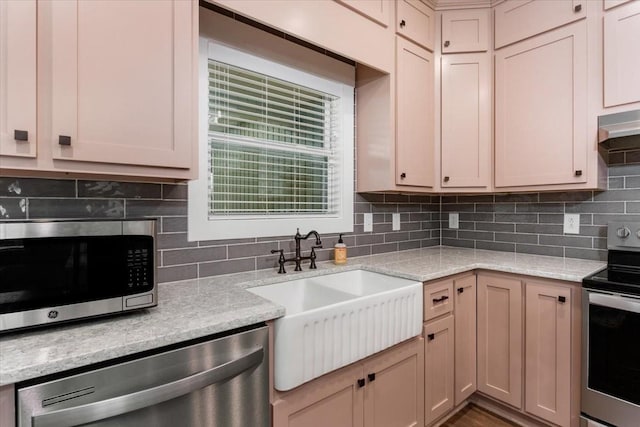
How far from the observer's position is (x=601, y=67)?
184cm

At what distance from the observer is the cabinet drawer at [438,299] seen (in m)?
1.74

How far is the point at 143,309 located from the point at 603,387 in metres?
2.07

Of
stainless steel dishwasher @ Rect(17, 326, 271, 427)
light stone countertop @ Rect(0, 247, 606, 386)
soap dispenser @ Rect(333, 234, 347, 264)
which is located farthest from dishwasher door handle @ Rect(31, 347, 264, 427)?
soap dispenser @ Rect(333, 234, 347, 264)

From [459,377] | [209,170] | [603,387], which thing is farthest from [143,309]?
[603,387]

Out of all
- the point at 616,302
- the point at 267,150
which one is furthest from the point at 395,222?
the point at 616,302

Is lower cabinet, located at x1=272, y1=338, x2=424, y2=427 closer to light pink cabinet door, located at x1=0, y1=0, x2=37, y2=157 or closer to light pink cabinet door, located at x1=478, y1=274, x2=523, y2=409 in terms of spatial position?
light pink cabinet door, located at x1=478, y1=274, x2=523, y2=409

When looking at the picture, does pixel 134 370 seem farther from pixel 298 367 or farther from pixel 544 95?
pixel 544 95

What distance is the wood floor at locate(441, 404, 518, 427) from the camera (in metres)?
1.99

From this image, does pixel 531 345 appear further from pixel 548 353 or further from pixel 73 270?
pixel 73 270

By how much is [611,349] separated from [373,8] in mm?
2167

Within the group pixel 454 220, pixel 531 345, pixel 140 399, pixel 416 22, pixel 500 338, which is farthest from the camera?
pixel 454 220

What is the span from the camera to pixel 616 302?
149cm

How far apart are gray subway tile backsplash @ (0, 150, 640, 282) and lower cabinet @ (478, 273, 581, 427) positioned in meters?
0.65

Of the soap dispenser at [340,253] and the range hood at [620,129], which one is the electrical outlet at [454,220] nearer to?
the range hood at [620,129]
